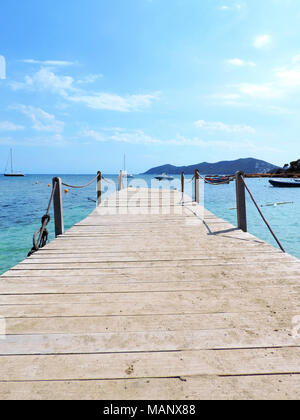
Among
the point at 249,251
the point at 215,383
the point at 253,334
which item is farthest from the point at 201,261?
the point at 215,383

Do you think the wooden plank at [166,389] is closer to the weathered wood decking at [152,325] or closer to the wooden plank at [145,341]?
the weathered wood decking at [152,325]

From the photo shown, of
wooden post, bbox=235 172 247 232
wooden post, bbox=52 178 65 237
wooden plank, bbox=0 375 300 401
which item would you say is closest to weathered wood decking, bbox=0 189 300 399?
wooden plank, bbox=0 375 300 401

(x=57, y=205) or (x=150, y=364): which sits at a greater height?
(x=57, y=205)

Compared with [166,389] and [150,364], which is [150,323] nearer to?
[150,364]

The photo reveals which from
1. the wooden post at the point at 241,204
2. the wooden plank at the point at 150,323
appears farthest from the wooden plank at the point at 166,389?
the wooden post at the point at 241,204

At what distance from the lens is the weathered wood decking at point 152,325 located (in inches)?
56.1

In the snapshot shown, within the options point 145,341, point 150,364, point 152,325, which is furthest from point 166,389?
point 152,325

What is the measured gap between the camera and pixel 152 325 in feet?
6.57

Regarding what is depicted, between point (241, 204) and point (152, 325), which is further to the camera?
point (241, 204)

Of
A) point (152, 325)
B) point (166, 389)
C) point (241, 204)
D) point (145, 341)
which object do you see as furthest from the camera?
point (241, 204)

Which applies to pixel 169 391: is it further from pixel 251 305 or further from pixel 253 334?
pixel 251 305

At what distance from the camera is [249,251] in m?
3.85
